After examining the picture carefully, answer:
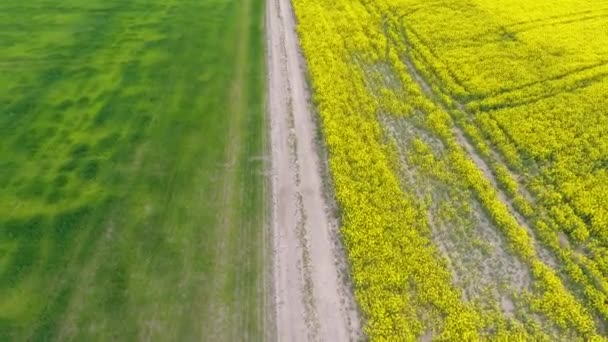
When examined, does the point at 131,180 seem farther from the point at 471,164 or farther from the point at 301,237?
the point at 471,164

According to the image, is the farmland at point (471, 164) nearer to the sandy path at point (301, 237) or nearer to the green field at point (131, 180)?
the sandy path at point (301, 237)

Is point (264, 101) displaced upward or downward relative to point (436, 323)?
upward

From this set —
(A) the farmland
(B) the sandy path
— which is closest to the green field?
(B) the sandy path

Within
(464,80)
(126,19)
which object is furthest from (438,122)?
(126,19)

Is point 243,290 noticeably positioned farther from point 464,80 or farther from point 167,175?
point 464,80

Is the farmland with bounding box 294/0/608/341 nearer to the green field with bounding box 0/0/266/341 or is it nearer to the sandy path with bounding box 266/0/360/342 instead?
the sandy path with bounding box 266/0/360/342

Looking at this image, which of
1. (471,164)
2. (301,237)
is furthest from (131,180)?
(471,164)
